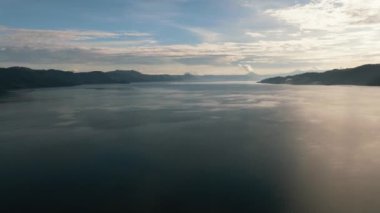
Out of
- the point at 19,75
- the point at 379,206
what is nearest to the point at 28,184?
the point at 379,206

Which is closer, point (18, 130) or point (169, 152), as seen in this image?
point (169, 152)

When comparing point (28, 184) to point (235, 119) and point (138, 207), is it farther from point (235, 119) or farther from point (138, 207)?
point (235, 119)

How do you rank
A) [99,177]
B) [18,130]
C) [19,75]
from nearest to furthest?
[99,177] → [18,130] → [19,75]

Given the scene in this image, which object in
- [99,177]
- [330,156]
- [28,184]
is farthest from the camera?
[330,156]

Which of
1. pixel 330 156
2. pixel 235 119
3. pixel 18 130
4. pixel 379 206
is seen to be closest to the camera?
pixel 379 206

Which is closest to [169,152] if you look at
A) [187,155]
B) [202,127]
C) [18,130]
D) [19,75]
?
[187,155]

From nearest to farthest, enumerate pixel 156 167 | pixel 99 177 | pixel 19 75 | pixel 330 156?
pixel 99 177, pixel 156 167, pixel 330 156, pixel 19 75

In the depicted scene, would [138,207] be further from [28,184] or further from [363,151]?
[363,151]

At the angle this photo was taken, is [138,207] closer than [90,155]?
Yes
